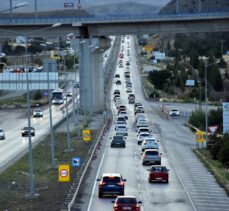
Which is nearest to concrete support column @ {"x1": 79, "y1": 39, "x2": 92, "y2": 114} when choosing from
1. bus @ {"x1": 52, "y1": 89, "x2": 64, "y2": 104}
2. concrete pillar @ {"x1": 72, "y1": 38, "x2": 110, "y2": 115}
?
concrete pillar @ {"x1": 72, "y1": 38, "x2": 110, "y2": 115}

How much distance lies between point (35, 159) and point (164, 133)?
1195 inches

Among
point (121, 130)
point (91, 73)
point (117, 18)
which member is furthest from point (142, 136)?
point (91, 73)

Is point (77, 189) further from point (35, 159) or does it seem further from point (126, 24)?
point (126, 24)

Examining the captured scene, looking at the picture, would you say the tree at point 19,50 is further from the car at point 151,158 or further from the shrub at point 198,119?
the car at point 151,158

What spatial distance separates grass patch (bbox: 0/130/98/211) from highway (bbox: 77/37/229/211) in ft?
4.33

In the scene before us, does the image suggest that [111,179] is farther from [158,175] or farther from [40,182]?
[158,175]

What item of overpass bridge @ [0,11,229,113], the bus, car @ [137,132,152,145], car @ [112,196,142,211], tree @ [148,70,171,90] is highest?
overpass bridge @ [0,11,229,113]

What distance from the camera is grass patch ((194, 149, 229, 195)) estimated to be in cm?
4258

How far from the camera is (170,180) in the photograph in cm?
4450

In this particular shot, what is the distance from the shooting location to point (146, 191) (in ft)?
130

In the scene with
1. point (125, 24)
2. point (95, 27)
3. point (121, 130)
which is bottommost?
point (121, 130)

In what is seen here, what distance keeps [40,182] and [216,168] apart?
12201mm

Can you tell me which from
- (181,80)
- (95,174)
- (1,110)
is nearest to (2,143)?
(95,174)

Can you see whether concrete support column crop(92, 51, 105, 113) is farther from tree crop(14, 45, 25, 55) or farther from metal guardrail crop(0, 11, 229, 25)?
tree crop(14, 45, 25, 55)
